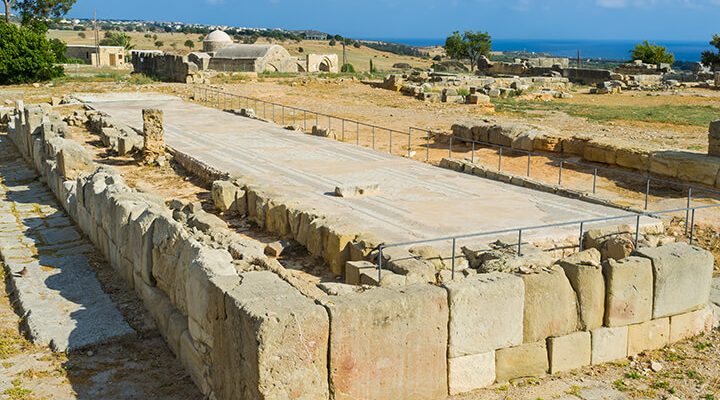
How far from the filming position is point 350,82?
4488 cm

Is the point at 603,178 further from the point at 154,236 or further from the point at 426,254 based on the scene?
the point at 154,236

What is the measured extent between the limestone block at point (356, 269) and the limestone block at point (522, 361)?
3096 millimetres

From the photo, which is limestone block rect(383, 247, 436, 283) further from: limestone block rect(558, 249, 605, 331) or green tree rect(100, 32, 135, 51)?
green tree rect(100, 32, 135, 51)

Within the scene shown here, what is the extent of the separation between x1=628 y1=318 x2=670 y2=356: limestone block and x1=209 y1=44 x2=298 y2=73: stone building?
44151 mm

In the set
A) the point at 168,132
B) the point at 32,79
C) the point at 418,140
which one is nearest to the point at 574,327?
the point at 418,140

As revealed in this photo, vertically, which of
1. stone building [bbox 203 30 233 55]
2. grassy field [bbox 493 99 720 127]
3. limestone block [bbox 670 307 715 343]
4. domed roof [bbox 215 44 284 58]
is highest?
stone building [bbox 203 30 233 55]

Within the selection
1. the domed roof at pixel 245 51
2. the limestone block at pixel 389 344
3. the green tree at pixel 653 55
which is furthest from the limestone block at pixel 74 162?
the green tree at pixel 653 55

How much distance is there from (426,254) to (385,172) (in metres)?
7.67

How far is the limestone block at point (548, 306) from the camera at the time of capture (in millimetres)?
7344

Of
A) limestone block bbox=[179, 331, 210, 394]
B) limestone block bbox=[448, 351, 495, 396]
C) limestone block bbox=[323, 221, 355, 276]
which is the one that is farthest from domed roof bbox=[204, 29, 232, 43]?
limestone block bbox=[448, 351, 495, 396]

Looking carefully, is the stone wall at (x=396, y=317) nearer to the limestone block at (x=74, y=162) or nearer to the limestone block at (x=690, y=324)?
the limestone block at (x=690, y=324)

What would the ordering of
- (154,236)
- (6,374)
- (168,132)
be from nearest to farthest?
(6,374)
(154,236)
(168,132)

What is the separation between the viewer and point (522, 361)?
737 centimetres

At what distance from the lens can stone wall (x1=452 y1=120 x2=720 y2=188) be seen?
17.3 meters
